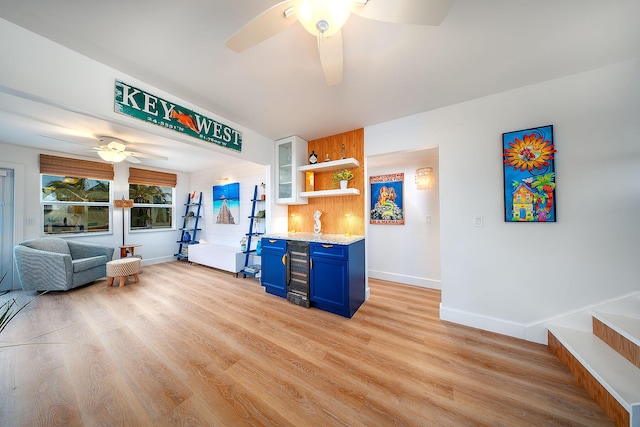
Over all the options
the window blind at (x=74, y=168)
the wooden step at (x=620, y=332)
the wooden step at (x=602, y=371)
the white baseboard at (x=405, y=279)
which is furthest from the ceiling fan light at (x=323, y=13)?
the window blind at (x=74, y=168)

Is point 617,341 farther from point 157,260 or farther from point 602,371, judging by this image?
point 157,260

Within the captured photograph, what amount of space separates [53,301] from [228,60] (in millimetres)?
4190

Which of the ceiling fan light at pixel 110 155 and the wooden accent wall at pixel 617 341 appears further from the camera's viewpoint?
the ceiling fan light at pixel 110 155

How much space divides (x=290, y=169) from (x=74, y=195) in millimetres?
4523

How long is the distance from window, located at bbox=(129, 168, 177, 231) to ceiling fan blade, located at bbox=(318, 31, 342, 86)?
5407mm

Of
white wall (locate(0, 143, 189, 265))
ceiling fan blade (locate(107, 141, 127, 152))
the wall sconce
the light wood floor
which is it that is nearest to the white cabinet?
the light wood floor

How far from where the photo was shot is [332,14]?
1.06 metres

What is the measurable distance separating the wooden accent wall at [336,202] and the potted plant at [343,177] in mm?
163

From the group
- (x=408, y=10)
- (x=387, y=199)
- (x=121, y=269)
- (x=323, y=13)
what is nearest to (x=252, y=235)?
(x=121, y=269)

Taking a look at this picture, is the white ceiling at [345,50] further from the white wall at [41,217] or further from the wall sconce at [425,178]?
the white wall at [41,217]

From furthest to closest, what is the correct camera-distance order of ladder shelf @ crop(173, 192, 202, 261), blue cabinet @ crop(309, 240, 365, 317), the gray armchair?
1. ladder shelf @ crop(173, 192, 202, 261)
2. the gray armchair
3. blue cabinet @ crop(309, 240, 365, 317)

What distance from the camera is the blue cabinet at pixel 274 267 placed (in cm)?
295

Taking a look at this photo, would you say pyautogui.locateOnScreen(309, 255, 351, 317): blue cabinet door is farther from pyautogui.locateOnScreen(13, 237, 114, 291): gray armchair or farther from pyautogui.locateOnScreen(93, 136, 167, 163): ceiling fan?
pyautogui.locateOnScreen(13, 237, 114, 291): gray armchair

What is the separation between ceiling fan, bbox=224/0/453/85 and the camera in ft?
3.28
